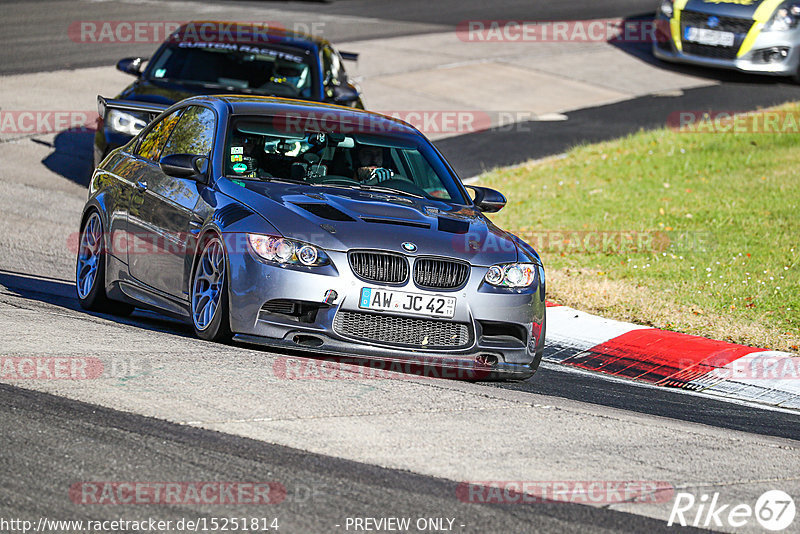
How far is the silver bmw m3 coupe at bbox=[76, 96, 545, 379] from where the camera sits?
6.66 metres

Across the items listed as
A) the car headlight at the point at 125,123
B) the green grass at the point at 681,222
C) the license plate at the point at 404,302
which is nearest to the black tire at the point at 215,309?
the license plate at the point at 404,302

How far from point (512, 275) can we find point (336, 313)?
112 centimetres

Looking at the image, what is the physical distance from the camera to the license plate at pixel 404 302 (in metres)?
6.65

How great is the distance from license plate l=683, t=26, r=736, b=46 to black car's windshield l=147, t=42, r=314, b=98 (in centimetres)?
971

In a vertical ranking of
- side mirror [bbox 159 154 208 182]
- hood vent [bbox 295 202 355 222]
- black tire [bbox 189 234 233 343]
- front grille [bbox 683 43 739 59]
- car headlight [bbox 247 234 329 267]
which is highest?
side mirror [bbox 159 154 208 182]

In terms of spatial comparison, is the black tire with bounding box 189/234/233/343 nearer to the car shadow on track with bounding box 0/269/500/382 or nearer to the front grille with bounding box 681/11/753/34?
the car shadow on track with bounding box 0/269/500/382

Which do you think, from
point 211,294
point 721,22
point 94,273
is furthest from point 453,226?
point 721,22

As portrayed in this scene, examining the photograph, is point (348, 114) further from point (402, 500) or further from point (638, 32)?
point (638, 32)

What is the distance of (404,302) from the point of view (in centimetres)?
668

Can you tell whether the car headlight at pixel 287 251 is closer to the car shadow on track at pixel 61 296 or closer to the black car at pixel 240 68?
the car shadow on track at pixel 61 296

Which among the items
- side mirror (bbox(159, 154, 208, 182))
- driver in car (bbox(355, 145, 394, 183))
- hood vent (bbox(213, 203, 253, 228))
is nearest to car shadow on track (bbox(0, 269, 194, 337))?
hood vent (bbox(213, 203, 253, 228))

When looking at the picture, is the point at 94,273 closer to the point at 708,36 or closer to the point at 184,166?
the point at 184,166

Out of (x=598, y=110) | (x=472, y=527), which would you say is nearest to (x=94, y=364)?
(x=472, y=527)

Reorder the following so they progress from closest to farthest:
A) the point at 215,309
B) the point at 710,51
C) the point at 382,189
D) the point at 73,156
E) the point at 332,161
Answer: the point at 215,309 < the point at 382,189 < the point at 332,161 < the point at 73,156 < the point at 710,51
